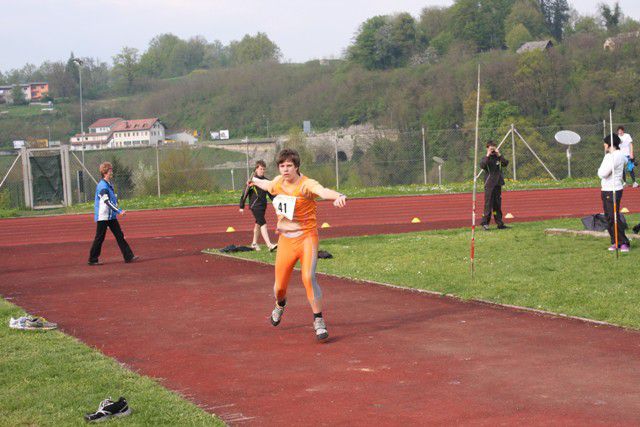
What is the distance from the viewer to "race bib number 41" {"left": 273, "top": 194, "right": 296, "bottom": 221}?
10328mm

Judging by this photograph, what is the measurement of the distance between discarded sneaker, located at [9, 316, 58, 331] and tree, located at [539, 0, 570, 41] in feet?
499

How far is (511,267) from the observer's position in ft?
48.2

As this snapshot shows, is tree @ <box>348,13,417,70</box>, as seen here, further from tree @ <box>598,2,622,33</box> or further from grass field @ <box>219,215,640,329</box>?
grass field @ <box>219,215,640,329</box>

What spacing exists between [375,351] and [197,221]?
2010cm

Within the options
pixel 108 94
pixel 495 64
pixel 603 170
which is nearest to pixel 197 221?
pixel 603 170

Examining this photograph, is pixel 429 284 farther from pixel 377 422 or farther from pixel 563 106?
pixel 563 106

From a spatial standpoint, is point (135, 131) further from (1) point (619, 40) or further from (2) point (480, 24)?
(1) point (619, 40)

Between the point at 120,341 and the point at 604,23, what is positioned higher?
the point at 604,23

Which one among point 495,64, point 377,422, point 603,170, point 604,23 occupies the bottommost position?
point 377,422

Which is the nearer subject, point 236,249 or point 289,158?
point 289,158

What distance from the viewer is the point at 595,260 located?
1481cm

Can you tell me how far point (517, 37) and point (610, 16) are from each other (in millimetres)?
13602

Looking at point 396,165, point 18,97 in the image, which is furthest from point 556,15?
point 396,165

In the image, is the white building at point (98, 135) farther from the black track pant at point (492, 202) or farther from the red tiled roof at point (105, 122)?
the black track pant at point (492, 202)
